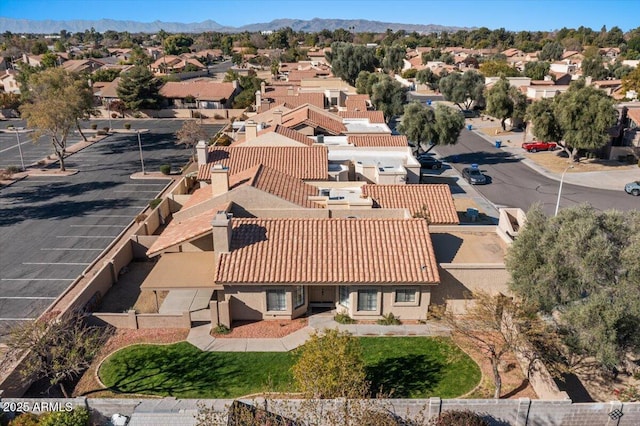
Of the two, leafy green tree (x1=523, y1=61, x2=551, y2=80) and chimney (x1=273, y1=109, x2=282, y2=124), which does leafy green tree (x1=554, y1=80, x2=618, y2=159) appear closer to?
chimney (x1=273, y1=109, x2=282, y2=124)

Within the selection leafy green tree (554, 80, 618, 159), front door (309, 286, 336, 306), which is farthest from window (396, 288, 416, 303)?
leafy green tree (554, 80, 618, 159)

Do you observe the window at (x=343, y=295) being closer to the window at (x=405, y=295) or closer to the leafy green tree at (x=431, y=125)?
the window at (x=405, y=295)

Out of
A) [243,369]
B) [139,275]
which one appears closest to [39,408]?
[243,369]

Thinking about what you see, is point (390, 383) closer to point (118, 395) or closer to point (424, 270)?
point (424, 270)

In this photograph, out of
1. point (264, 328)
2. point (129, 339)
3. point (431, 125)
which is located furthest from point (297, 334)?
point (431, 125)

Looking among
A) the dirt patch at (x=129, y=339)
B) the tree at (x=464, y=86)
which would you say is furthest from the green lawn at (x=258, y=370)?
the tree at (x=464, y=86)
